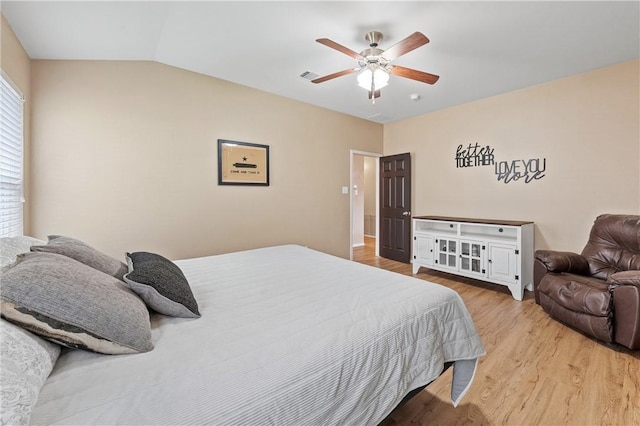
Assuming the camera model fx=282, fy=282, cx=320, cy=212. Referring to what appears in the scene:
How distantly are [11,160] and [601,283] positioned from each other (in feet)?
16.3

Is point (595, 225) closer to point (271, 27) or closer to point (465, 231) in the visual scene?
point (465, 231)

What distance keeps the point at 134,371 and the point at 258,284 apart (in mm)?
927

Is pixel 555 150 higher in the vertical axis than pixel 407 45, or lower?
lower

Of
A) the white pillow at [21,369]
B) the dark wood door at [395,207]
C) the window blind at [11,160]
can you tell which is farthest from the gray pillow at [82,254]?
the dark wood door at [395,207]

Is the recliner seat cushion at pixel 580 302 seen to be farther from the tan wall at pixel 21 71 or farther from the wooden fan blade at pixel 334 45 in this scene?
the tan wall at pixel 21 71

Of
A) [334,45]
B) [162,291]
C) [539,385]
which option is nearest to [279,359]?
[162,291]

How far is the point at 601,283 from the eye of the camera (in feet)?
8.23

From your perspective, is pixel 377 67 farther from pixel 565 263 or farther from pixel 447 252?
pixel 447 252

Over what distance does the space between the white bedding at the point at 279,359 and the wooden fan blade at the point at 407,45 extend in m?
1.59

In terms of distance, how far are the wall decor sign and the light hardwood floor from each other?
6.22 ft

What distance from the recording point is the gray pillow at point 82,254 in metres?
1.31

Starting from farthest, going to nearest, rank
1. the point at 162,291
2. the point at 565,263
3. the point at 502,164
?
the point at 502,164
the point at 565,263
the point at 162,291

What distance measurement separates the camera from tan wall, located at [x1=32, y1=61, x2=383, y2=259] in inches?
103

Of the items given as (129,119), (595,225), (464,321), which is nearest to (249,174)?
(129,119)
